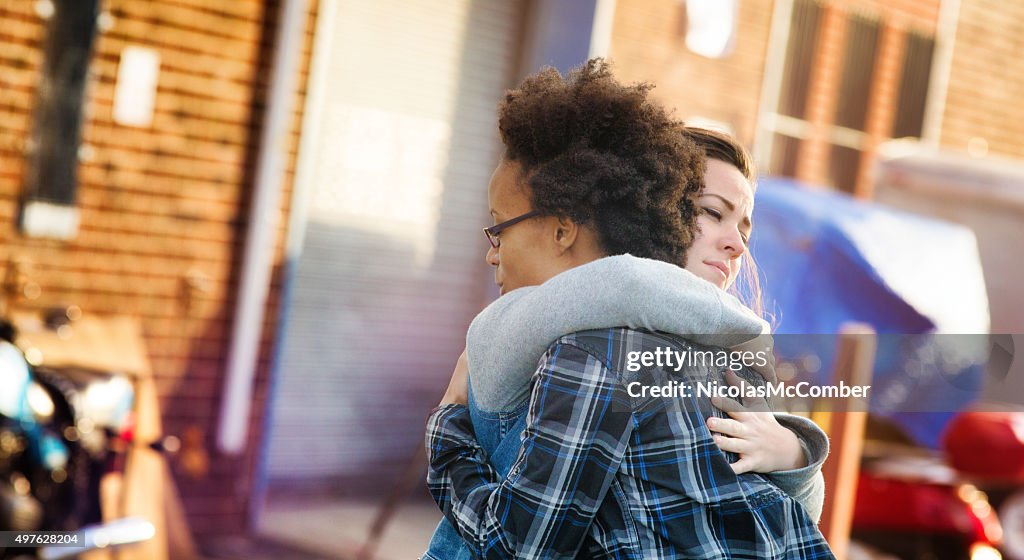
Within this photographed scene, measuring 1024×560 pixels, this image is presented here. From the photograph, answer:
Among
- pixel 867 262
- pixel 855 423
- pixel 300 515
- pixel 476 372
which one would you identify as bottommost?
pixel 300 515

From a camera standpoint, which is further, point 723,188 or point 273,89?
point 273,89

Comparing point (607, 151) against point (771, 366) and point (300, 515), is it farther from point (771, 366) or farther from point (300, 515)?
point (300, 515)

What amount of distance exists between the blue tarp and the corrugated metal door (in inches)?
91.4

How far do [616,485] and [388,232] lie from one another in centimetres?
555

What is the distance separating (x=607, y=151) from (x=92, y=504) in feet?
9.62

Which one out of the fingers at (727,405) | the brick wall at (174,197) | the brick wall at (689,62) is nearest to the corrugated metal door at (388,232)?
the brick wall at (174,197)

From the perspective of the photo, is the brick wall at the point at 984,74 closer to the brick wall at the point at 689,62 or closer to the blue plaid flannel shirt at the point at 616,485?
the brick wall at the point at 689,62

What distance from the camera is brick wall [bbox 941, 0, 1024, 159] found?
11.0 metres

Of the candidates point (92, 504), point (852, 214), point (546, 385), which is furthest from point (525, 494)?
point (852, 214)

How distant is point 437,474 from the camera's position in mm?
1660

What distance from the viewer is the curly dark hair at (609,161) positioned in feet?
5.47

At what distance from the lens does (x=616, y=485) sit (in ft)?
5.07

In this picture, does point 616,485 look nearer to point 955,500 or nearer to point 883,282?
point 883,282

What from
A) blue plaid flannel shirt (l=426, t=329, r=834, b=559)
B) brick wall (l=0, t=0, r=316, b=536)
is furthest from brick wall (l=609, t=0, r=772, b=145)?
blue plaid flannel shirt (l=426, t=329, r=834, b=559)
